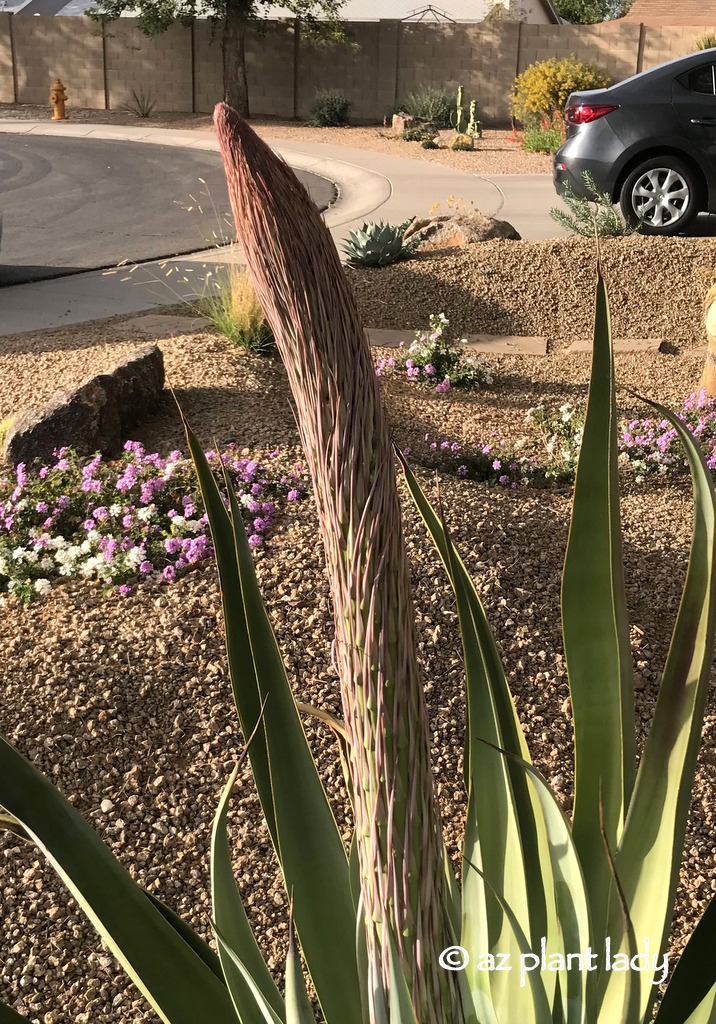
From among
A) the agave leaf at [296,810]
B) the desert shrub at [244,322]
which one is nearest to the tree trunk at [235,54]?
the desert shrub at [244,322]

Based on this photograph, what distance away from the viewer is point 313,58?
88.7 feet

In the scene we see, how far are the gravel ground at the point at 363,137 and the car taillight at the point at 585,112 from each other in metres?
7.71

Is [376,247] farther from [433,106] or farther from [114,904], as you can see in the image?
[433,106]

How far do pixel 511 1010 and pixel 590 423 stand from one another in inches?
29.4

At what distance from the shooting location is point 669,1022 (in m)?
1.42

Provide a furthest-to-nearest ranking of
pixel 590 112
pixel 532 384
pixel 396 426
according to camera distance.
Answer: pixel 590 112 → pixel 532 384 → pixel 396 426

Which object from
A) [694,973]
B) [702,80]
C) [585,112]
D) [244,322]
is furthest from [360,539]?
[702,80]

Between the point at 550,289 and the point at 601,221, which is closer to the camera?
the point at 550,289

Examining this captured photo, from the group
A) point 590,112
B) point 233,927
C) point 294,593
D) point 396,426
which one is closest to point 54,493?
point 294,593

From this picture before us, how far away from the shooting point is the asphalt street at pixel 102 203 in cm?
1199

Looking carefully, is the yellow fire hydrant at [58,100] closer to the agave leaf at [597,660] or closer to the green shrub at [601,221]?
the green shrub at [601,221]

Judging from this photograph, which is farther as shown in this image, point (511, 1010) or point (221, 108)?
point (511, 1010)

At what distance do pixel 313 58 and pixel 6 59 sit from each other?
9.13 m

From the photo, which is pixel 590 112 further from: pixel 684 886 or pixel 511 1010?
pixel 511 1010
